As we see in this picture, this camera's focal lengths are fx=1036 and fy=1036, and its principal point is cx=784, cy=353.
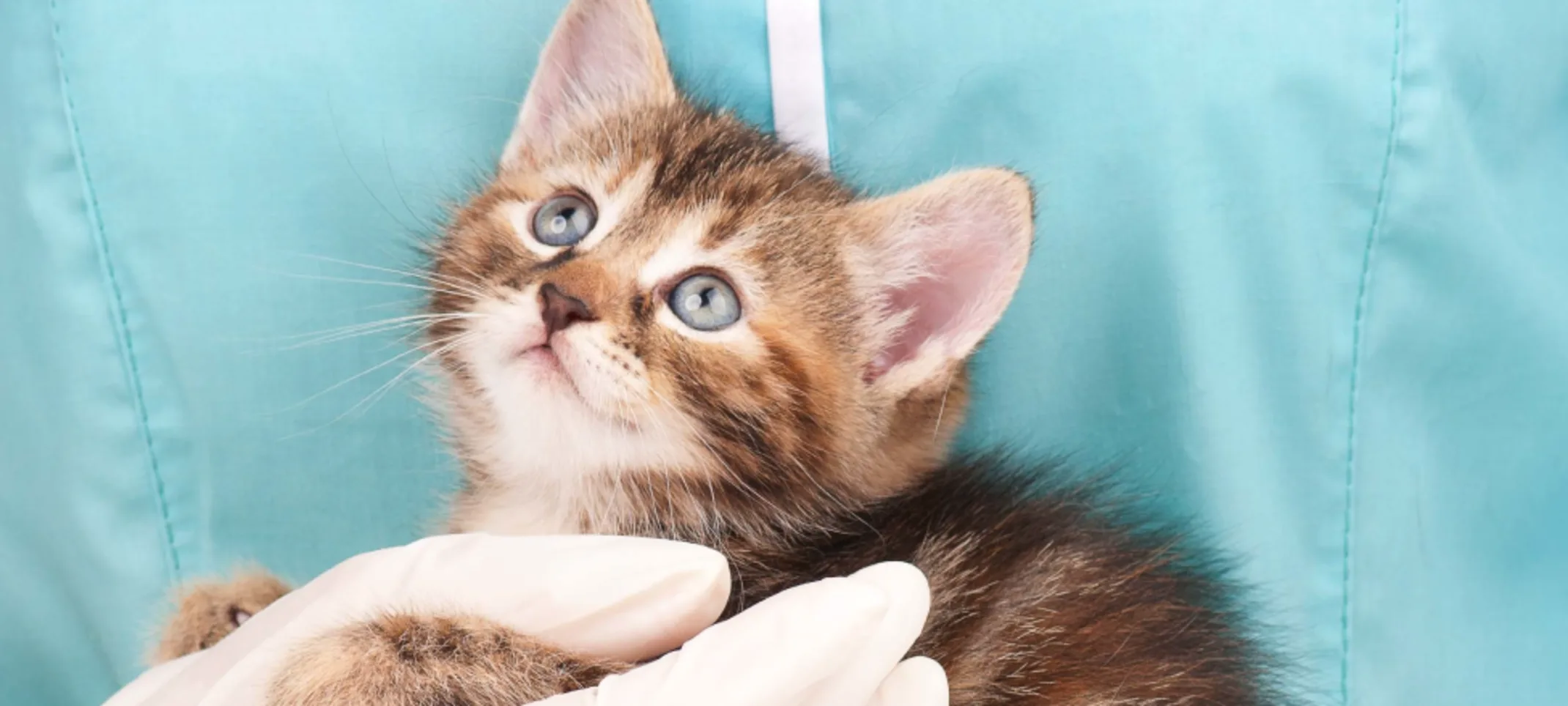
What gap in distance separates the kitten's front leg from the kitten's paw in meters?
0.36

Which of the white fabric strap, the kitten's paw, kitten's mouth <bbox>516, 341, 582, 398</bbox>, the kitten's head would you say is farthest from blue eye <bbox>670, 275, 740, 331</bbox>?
the kitten's paw

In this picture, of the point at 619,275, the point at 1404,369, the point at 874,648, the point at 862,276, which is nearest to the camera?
the point at 874,648

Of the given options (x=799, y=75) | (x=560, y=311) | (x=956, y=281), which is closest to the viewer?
(x=560, y=311)

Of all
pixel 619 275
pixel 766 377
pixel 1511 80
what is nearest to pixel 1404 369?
pixel 1511 80

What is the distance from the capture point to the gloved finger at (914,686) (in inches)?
33.6

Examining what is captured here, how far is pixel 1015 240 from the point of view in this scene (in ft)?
3.27

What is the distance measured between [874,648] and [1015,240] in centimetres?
41

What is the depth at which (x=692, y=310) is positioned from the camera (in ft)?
3.26

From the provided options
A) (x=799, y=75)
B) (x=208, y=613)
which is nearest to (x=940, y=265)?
(x=799, y=75)

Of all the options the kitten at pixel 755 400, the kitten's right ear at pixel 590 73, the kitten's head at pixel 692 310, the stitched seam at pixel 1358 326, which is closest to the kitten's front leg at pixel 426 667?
the kitten at pixel 755 400

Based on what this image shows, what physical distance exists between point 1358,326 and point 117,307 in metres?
1.46

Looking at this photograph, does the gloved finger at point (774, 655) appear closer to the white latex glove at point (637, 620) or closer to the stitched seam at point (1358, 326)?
the white latex glove at point (637, 620)

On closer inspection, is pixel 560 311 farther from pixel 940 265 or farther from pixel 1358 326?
pixel 1358 326

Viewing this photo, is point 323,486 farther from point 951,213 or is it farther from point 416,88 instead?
point 951,213
